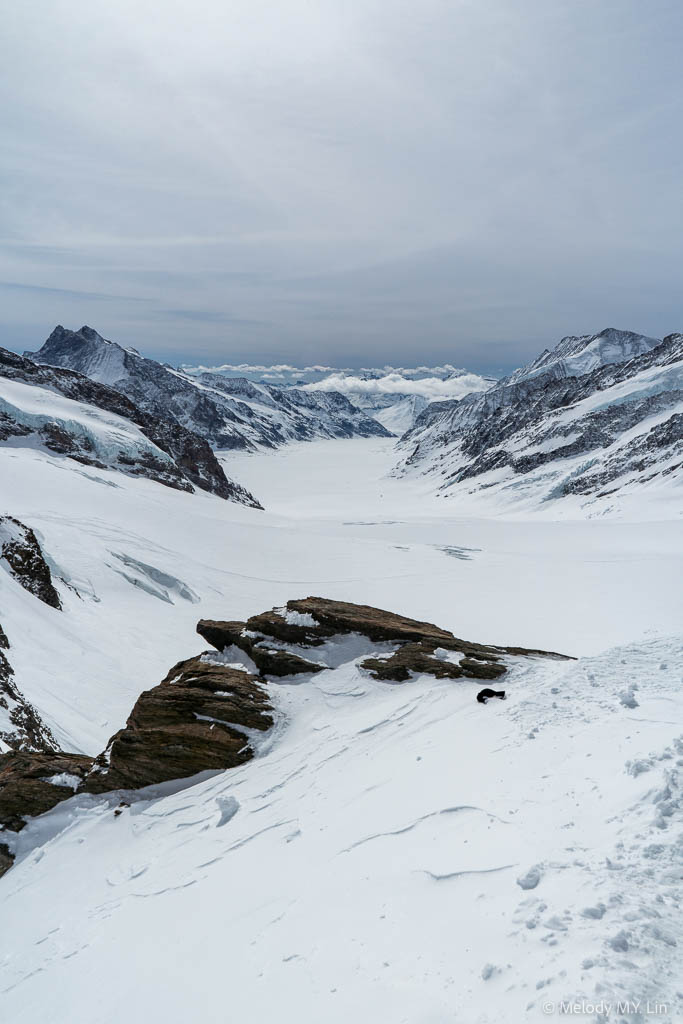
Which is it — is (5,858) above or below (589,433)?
above

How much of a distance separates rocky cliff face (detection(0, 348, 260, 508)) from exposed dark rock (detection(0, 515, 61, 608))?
46.4m

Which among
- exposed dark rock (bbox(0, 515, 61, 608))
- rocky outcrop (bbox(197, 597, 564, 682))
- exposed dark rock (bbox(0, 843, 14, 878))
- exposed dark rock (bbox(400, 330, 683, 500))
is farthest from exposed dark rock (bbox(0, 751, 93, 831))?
exposed dark rock (bbox(400, 330, 683, 500))

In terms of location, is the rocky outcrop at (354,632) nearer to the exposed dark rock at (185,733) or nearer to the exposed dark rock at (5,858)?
the exposed dark rock at (185,733)

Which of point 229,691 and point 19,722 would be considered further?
point 229,691

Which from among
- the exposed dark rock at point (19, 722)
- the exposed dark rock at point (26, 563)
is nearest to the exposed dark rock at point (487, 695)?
the exposed dark rock at point (19, 722)

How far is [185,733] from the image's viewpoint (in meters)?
10.1

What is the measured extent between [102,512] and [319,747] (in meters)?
29.5

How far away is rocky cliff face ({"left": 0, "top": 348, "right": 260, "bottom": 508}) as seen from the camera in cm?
6419

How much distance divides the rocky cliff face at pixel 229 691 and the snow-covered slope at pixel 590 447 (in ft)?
173

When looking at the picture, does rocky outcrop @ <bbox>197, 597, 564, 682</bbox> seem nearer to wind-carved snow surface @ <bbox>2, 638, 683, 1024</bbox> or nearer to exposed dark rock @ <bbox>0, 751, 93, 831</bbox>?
wind-carved snow surface @ <bbox>2, 638, 683, 1024</bbox>

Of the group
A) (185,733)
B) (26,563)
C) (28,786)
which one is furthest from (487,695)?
(26,563)

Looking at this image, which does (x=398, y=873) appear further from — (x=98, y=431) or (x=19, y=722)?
(x=98, y=431)

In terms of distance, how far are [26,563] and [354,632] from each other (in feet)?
40.4

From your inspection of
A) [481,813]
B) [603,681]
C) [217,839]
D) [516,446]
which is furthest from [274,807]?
[516,446]
